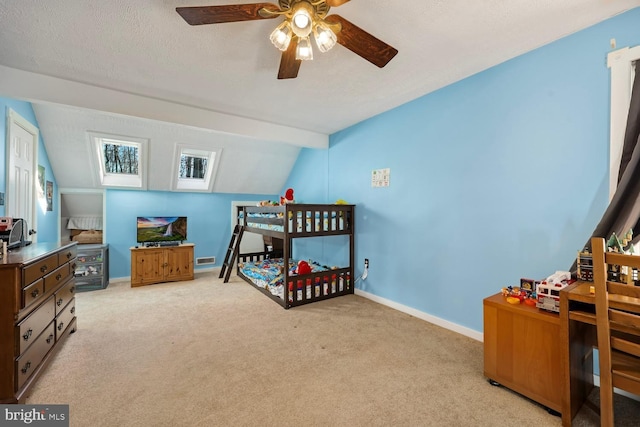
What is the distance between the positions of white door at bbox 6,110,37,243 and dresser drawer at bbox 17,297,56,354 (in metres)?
0.87

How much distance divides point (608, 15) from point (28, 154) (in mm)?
5543

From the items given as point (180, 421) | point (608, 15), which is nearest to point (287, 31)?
point (608, 15)

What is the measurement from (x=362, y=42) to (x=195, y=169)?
4.29m

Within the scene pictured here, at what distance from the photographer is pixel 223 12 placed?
1396mm

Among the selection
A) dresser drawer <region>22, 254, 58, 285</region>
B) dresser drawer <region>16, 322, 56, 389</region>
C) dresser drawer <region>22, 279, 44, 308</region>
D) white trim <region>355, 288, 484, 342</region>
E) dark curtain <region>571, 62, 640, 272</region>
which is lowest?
white trim <region>355, 288, 484, 342</region>

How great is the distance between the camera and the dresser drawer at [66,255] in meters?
2.26

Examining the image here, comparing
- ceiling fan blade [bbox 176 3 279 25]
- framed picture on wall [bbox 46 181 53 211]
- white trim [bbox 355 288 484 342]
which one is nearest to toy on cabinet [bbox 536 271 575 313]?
white trim [bbox 355 288 484 342]

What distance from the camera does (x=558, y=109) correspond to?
80.6 inches

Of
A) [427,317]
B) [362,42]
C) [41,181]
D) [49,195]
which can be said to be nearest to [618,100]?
[362,42]

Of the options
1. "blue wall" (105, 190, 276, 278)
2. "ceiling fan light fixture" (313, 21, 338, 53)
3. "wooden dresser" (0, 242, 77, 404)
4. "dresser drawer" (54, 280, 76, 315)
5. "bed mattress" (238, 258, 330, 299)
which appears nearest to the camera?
"ceiling fan light fixture" (313, 21, 338, 53)

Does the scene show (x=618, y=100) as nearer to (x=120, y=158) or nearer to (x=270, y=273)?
(x=270, y=273)

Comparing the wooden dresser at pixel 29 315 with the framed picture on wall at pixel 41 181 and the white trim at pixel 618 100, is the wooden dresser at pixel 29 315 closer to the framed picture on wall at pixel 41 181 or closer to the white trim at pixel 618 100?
the framed picture on wall at pixel 41 181

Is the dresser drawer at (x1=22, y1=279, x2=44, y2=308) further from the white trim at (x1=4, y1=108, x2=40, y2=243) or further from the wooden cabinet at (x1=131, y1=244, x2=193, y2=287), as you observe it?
the wooden cabinet at (x1=131, y1=244, x2=193, y2=287)

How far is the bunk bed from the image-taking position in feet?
11.1
